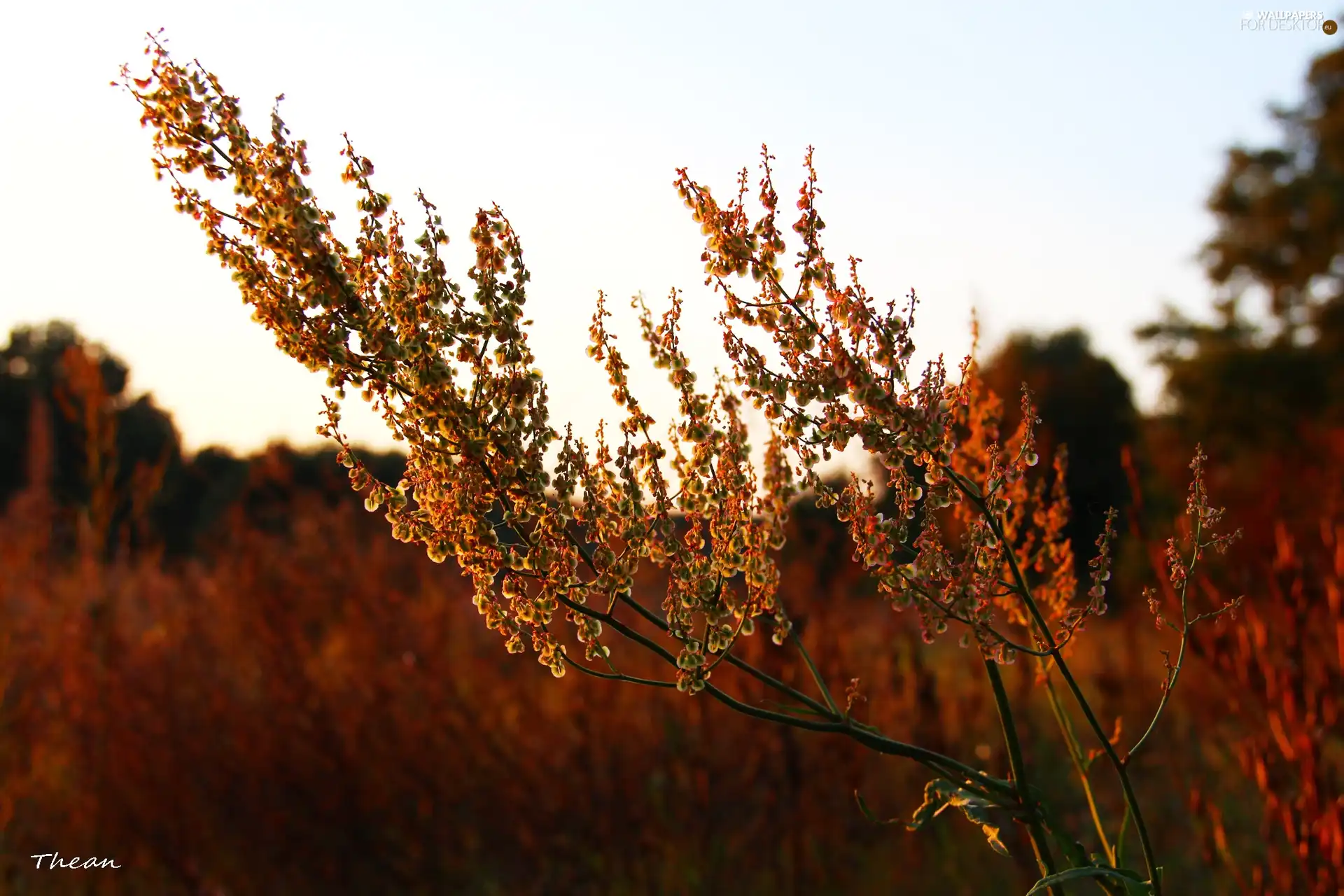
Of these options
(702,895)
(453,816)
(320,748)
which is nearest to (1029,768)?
(702,895)

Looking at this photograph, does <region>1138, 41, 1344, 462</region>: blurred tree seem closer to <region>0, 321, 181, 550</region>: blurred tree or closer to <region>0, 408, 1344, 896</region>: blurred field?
<region>0, 408, 1344, 896</region>: blurred field

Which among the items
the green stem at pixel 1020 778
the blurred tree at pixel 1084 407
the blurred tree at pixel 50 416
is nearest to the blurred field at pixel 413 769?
the green stem at pixel 1020 778

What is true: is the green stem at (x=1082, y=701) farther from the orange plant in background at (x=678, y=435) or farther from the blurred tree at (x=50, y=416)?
the blurred tree at (x=50, y=416)

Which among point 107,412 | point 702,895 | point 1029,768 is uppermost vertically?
point 107,412

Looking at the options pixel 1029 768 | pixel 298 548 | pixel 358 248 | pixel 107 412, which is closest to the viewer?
pixel 358 248

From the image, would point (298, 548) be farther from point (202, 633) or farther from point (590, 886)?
point (590, 886)

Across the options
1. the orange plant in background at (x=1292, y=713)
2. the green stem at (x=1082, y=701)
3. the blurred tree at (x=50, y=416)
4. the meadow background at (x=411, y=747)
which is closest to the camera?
the green stem at (x=1082, y=701)

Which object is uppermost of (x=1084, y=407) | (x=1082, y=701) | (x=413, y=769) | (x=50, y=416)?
(x=50, y=416)

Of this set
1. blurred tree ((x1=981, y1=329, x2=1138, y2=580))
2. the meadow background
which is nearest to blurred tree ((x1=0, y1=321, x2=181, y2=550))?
the meadow background

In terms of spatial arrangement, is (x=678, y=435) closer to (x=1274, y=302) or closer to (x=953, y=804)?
(x=953, y=804)

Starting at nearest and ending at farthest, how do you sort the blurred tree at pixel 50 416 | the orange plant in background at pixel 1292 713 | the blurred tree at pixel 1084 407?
the orange plant in background at pixel 1292 713 → the blurred tree at pixel 1084 407 → the blurred tree at pixel 50 416

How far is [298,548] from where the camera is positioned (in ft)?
21.7

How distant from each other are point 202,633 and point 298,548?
2.36ft

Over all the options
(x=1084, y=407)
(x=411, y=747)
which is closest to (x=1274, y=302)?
(x=1084, y=407)
